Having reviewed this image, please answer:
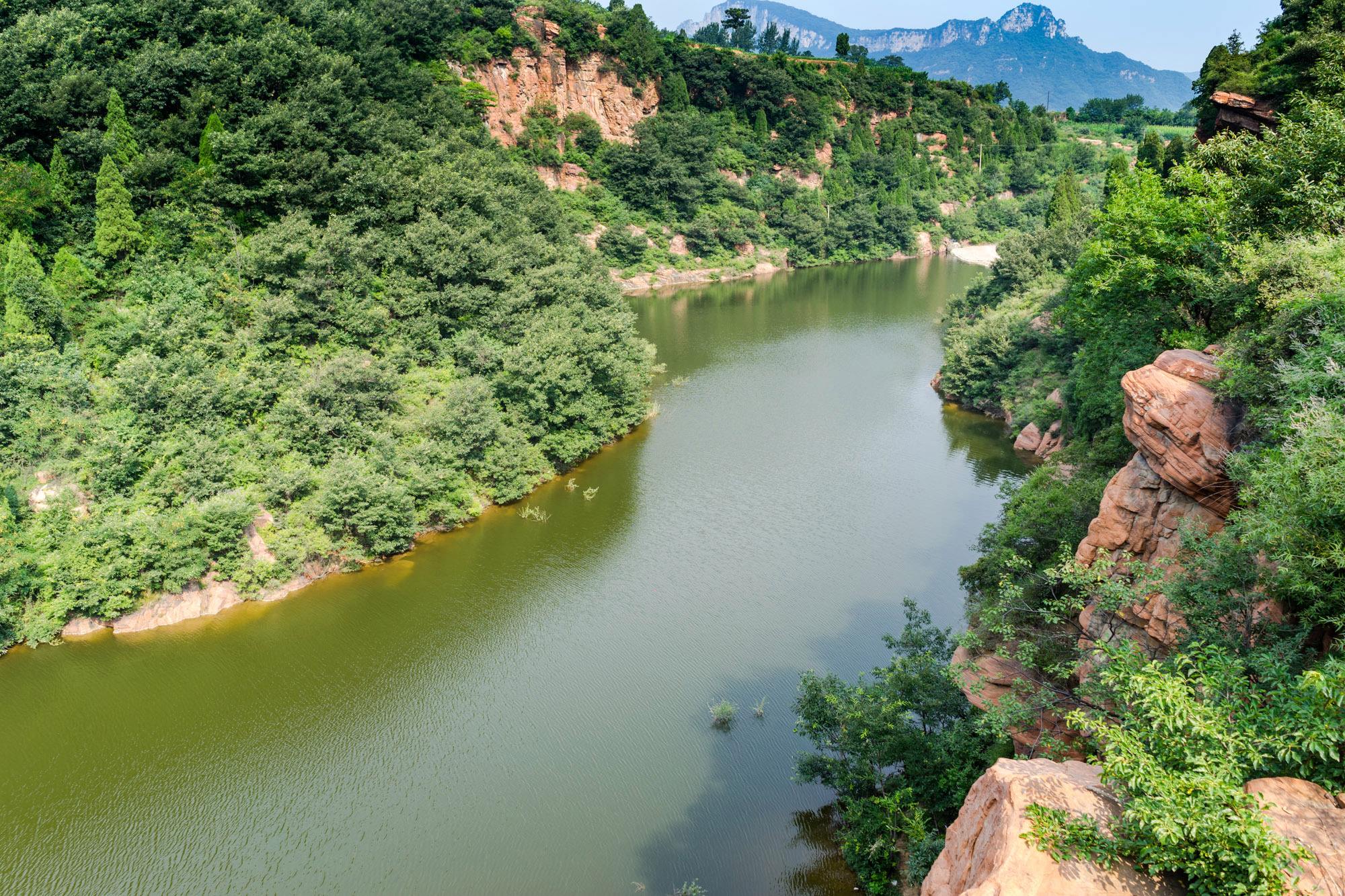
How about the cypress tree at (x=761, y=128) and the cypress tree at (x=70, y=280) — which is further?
the cypress tree at (x=761, y=128)

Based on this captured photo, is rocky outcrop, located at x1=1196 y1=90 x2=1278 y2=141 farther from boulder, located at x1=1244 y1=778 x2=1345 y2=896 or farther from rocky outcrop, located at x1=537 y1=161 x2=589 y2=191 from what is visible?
rocky outcrop, located at x1=537 y1=161 x2=589 y2=191

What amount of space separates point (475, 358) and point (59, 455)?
12651 mm

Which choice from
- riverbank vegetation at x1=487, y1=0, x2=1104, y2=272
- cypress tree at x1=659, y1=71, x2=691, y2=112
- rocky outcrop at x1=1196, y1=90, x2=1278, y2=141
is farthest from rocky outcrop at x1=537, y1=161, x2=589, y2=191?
rocky outcrop at x1=1196, y1=90, x2=1278, y2=141

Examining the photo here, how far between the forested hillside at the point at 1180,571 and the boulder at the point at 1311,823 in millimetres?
46

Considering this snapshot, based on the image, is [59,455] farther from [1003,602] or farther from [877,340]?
[877,340]

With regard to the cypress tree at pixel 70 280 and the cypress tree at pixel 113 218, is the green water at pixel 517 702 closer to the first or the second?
the cypress tree at pixel 70 280

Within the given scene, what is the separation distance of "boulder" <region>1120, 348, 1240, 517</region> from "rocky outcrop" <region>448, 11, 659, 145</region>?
201ft

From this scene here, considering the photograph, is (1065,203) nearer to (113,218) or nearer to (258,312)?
(258,312)

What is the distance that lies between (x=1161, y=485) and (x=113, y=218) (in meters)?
31.0

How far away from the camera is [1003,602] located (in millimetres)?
13594

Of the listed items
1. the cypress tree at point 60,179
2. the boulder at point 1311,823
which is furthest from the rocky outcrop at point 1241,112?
the cypress tree at point 60,179

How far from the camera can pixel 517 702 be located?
742 inches

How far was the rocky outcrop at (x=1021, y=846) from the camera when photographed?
7.13 metres

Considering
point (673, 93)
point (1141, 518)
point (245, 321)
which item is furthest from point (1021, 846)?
point (673, 93)
